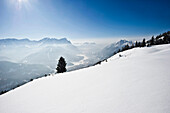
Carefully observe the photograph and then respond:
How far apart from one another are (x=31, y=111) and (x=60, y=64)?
954 inches

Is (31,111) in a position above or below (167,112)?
below

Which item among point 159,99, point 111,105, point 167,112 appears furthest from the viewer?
point 111,105

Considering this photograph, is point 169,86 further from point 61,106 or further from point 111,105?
point 61,106

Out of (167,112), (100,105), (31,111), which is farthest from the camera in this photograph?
(31,111)

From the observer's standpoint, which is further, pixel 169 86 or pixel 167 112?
pixel 169 86

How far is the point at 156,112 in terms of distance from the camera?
279cm

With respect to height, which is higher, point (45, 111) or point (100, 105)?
point (100, 105)

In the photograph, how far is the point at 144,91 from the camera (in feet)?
13.9

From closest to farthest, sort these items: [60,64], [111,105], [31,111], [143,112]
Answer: [143,112]
[111,105]
[31,111]
[60,64]

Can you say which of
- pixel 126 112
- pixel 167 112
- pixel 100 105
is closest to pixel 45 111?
pixel 100 105

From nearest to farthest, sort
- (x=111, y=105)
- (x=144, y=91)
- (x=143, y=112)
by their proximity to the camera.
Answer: (x=143, y=112) → (x=111, y=105) → (x=144, y=91)

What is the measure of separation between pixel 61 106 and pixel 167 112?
486 cm

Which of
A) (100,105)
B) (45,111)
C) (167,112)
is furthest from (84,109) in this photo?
(167,112)

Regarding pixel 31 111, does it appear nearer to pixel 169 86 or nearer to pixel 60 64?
pixel 169 86
